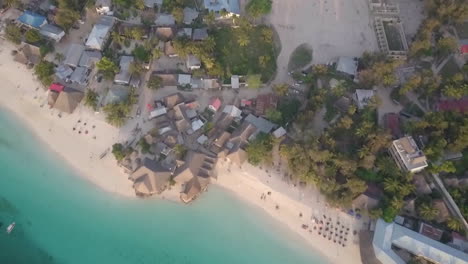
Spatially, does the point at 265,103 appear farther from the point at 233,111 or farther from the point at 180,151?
the point at 180,151

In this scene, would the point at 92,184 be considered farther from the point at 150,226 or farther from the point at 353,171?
the point at 353,171

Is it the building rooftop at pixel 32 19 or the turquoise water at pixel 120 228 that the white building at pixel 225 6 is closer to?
the building rooftop at pixel 32 19

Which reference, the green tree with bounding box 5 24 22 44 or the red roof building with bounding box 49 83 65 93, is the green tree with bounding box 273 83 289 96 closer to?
the red roof building with bounding box 49 83 65 93

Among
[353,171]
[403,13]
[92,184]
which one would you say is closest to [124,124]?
[92,184]

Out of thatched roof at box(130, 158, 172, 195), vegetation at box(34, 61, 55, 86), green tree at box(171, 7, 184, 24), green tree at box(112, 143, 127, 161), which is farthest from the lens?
green tree at box(171, 7, 184, 24)

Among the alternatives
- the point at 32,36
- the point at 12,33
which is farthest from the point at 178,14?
the point at 12,33

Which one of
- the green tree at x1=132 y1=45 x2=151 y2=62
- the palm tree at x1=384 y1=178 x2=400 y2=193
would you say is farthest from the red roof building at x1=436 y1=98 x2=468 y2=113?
the green tree at x1=132 y1=45 x2=151 y2=62
